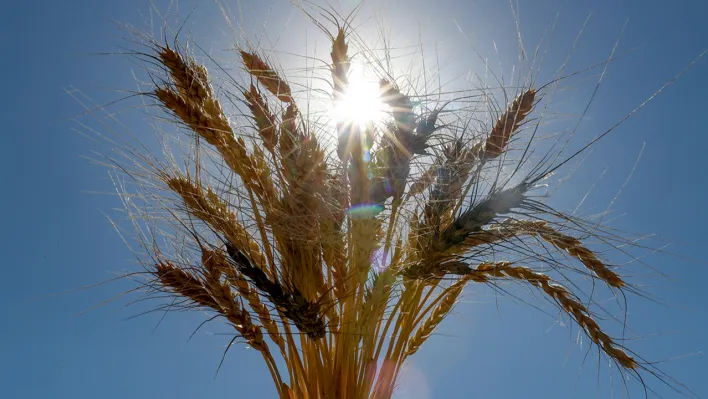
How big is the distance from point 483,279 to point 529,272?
17 centimetres

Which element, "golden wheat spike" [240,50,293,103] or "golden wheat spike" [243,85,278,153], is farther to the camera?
"golden wheat spike" [240,50,293,103]

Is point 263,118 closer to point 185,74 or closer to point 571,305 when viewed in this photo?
point 185,74

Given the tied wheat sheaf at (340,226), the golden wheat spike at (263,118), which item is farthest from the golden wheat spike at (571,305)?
the golden wheat spike at (263,118)

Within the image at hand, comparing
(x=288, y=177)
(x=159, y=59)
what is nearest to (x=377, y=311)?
(x=288, y=177)

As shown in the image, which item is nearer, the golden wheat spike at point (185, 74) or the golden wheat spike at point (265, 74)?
the golden wheat spike at point (185, 74)

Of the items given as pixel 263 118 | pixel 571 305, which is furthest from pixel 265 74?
pixel 571 305

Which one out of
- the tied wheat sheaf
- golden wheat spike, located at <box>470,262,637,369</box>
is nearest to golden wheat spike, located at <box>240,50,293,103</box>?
the tied wheat sheaf

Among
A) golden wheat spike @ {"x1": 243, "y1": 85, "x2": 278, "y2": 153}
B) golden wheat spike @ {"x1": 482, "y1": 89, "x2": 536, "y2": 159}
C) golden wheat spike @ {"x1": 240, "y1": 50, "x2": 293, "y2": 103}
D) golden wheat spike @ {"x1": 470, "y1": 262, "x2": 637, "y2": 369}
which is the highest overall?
golden wheat spike @ {"x1": 240, "y1": 50, "x2": 293, "y2": 103}

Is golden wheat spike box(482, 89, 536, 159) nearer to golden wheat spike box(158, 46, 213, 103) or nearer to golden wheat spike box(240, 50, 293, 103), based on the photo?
golden wheat spike box(240, 50, 293, 103)

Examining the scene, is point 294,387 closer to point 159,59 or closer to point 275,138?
point 275,138

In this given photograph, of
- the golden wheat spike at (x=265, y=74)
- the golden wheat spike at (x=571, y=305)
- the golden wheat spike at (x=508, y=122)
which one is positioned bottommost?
the golden wheat spike at (x=571, y=305)

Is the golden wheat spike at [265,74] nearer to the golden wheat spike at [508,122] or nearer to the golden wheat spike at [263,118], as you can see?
the golden wheat spike at [263,118]

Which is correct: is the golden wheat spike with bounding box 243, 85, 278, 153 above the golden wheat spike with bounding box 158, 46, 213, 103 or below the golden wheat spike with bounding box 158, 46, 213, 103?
below

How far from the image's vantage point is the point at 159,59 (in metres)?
1.70
